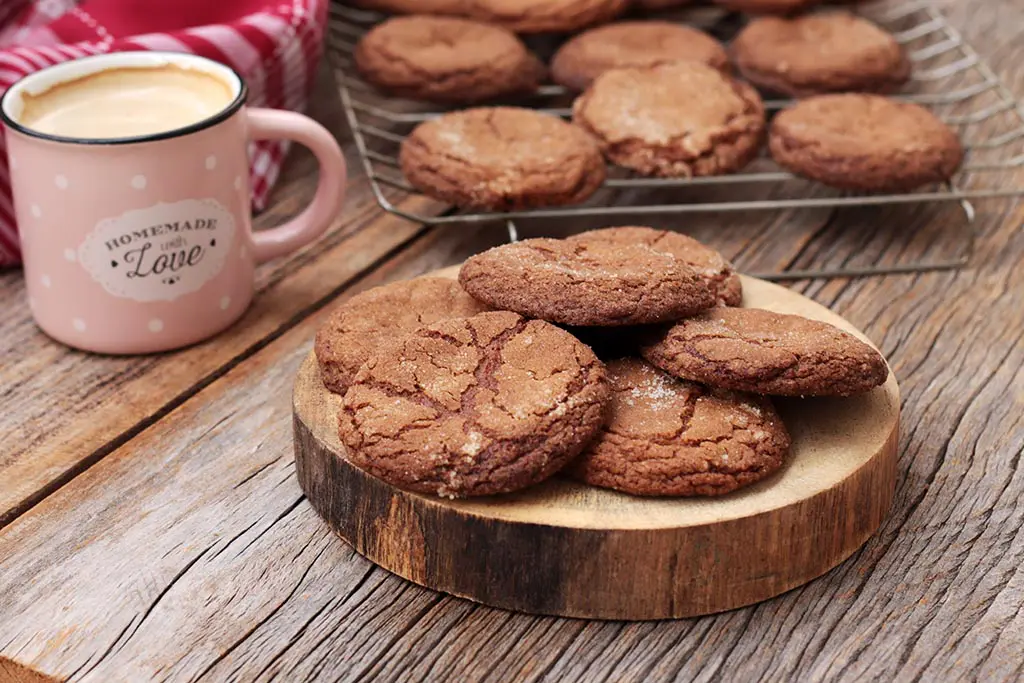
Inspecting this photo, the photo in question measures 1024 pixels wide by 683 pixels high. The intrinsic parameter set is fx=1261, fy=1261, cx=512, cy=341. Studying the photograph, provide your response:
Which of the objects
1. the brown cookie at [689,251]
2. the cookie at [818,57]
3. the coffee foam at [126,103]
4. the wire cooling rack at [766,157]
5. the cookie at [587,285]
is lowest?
the wire cooling rack at [766,157]

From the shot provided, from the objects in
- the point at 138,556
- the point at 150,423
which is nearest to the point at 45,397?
the point at 150,423

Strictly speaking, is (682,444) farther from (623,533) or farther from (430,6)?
(430,6)

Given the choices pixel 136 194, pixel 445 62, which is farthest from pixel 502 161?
pixel 136 194

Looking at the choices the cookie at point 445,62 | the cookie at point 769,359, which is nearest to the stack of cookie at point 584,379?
the cookie at point 769,359

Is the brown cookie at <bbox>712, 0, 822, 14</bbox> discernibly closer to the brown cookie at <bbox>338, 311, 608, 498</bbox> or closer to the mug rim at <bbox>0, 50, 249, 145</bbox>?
the mug rim at <bbox>0, 50, 249, 145</bbox>

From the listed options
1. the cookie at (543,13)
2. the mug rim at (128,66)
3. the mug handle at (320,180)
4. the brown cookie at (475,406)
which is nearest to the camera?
the brown cookie at (475,406)

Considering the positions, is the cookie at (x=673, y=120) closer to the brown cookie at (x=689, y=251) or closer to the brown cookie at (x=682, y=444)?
the brown cookie at (x=689, y=251)

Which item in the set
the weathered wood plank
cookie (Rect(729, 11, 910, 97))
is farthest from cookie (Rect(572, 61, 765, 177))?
the weathered wood plank
